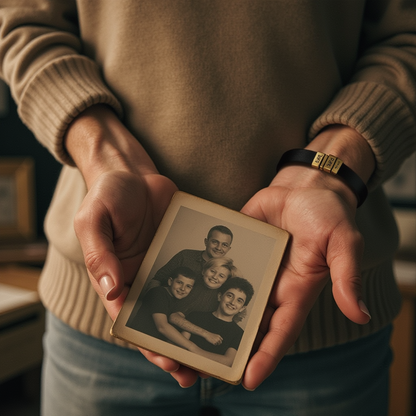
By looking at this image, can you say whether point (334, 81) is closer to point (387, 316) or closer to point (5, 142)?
point (387, 316)

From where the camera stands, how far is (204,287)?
1.83 ft

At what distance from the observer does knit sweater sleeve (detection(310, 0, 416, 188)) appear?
59cm

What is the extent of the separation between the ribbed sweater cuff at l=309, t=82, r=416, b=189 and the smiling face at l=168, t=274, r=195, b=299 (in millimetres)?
285

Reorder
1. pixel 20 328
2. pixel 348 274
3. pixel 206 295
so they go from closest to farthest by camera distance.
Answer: pixel 348 274 < pixel 206 295 < pixel 20 328

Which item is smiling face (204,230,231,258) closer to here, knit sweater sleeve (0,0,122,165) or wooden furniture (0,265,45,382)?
knit sweater sleeve (0,0,122,165)

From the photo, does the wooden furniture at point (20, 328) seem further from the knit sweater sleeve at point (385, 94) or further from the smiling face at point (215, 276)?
the knit sweater sleeve at point (385, 94)

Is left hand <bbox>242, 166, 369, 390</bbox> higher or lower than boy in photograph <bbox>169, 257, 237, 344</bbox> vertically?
higher

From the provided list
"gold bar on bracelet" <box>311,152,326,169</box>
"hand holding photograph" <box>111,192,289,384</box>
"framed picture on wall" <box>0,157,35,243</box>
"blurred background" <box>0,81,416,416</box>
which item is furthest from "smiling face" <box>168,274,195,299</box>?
"framed picture on wall" <box>0,157,35,243</box>

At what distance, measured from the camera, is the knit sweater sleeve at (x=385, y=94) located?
590 millimetres

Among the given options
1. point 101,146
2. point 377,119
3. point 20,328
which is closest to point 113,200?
point 101,146

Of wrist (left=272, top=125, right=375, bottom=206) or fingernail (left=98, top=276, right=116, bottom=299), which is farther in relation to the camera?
wrist (left=272, top=125, right=375, bottom=206)

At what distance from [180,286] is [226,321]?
0.07 metres

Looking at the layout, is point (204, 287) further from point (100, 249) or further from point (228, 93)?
point (228, 93)

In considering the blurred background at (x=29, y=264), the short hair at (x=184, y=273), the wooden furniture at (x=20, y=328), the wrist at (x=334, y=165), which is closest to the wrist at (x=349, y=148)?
the wrist at (x=334, y=165)
